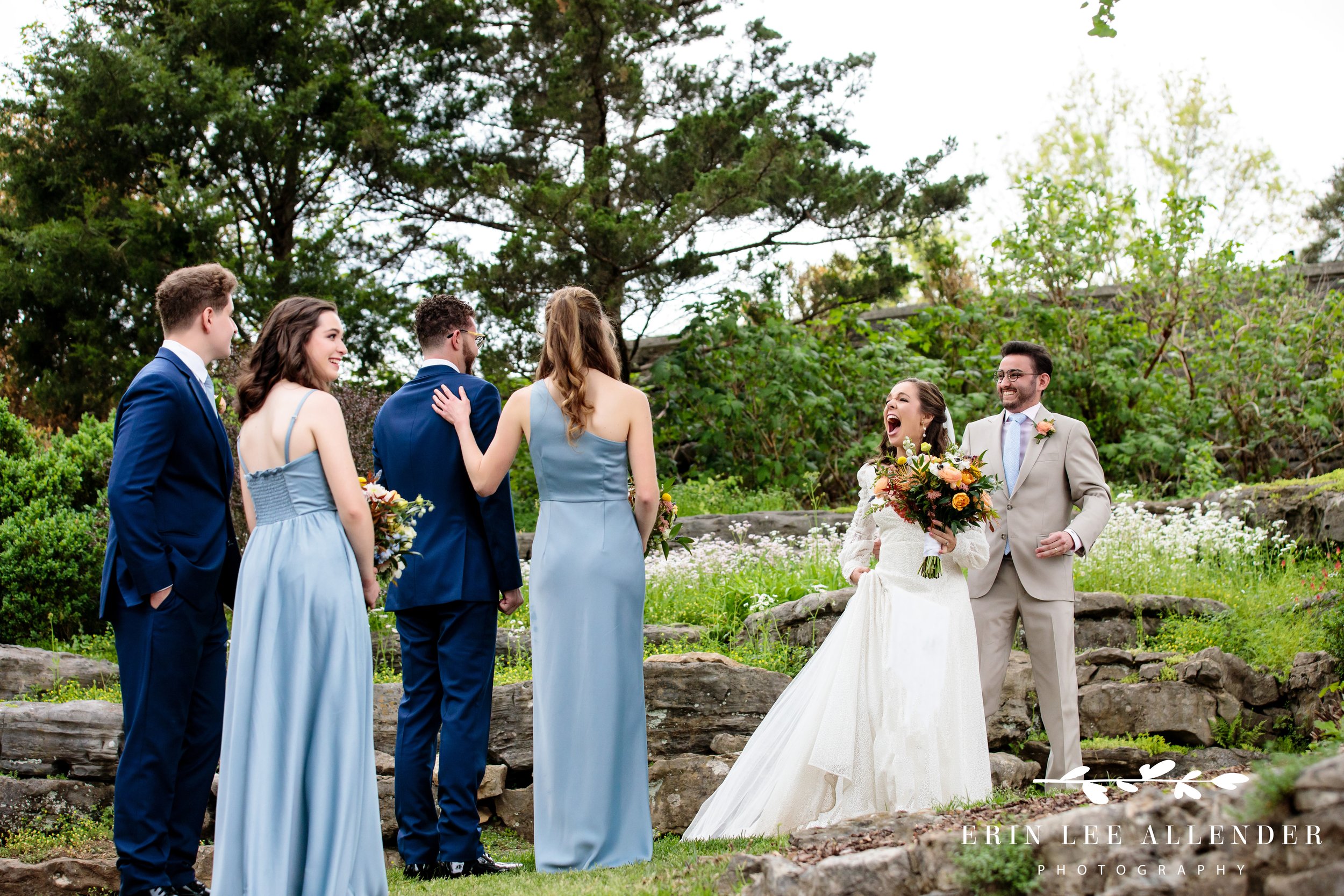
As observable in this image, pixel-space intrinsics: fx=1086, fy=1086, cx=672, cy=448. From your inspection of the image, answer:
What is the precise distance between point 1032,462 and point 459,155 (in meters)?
9.52

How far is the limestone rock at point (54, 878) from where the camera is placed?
183 inches

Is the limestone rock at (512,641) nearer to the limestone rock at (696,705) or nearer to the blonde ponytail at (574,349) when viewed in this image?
the limestone rock at (696,705)

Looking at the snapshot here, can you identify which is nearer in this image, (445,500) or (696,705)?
(445,500)

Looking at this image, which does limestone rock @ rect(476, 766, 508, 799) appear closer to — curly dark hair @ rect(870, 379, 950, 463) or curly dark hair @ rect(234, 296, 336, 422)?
curly dark hair @ rect(870, 379, 950, 463)

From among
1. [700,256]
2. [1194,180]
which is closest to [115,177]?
[700,256]

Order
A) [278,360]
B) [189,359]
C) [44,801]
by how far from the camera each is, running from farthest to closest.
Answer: [44,801] < [189,359] < [278,360]

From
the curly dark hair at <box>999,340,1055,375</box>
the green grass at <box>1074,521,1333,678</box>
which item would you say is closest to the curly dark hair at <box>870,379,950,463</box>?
the curly dark hair at <box>999,340,1055,375</box>

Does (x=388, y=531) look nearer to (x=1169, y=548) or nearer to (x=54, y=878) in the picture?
(x=54, y=878)

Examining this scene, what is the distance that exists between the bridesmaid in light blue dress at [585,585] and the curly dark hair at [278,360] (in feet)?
2.91

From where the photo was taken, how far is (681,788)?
5.68 metres

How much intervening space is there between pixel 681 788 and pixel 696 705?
1.82 feet

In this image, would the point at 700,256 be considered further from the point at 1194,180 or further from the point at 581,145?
the point at 1194,180

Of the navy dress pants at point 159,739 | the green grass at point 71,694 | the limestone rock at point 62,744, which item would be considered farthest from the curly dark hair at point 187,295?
the green grass at point 71,694

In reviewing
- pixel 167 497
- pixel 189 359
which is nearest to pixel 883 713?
pixel 167 497
